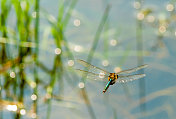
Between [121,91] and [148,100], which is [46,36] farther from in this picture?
[148,100]

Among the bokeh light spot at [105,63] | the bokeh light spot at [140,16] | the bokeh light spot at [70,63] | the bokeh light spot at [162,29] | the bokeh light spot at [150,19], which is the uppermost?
the bokeh light spot at [140,16]

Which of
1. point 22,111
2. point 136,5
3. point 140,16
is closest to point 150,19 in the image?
point 140,16

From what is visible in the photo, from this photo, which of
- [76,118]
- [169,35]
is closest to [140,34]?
[169,35]

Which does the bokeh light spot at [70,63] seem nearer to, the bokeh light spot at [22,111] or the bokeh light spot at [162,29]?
the bokeh light spot at [22,111]

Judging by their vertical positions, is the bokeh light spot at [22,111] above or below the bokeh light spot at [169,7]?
below

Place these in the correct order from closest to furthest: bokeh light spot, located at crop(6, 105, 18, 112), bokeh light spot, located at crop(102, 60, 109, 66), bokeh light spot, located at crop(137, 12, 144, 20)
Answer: bokeh light spot, located at crop(6, 105, 18, 112) < bokeh light spot, located at crop(102, 60, 109, 66) < bokeh light spot, located at crop(137, 12, 144, 20)

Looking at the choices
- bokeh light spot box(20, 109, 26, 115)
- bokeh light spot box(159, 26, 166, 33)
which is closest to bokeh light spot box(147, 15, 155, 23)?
bokeh light spot box(159, 26, 166, 33)

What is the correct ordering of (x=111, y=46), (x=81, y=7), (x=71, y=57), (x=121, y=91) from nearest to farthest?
(x=121, y=91) < (x=71, y=57) < (x=111, y=46) < (x=81, y=7)

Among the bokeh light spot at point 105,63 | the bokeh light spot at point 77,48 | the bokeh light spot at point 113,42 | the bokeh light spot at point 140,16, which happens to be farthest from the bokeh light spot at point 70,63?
the bokeh light spot at point 140,16

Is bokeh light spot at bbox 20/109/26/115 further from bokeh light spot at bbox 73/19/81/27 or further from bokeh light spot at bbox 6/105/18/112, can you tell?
bokeh light spot at bbox 73/19/81/27
